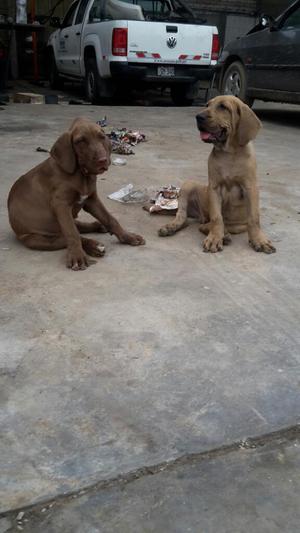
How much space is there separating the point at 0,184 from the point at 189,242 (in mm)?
2188

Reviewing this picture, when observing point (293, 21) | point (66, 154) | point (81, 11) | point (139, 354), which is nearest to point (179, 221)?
point (66, 154)

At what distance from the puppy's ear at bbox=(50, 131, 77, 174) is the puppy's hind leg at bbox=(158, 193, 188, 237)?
3.29ft

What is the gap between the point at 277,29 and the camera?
30.1 ft

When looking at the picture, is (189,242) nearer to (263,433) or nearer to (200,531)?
(263,433)

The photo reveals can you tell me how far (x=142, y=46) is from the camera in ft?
32.8

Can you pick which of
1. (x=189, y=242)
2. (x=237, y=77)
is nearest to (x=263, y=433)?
(x=189, y=242)

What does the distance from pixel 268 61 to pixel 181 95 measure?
2.72m

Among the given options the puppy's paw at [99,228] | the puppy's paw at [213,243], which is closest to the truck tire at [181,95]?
the puppy's paw at [99,228]

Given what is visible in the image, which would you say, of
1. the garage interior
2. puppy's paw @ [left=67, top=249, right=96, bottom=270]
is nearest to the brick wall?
the garage interior

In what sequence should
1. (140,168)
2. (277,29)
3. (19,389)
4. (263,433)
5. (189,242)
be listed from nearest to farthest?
(263,433) < (19,389) < (189,242) < (140,168) < (277,29)

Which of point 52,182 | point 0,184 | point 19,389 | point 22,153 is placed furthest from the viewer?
point 22,153

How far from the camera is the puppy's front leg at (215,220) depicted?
4051 mm

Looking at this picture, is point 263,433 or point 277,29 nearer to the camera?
point 263,433

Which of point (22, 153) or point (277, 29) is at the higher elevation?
point (277, 29)
